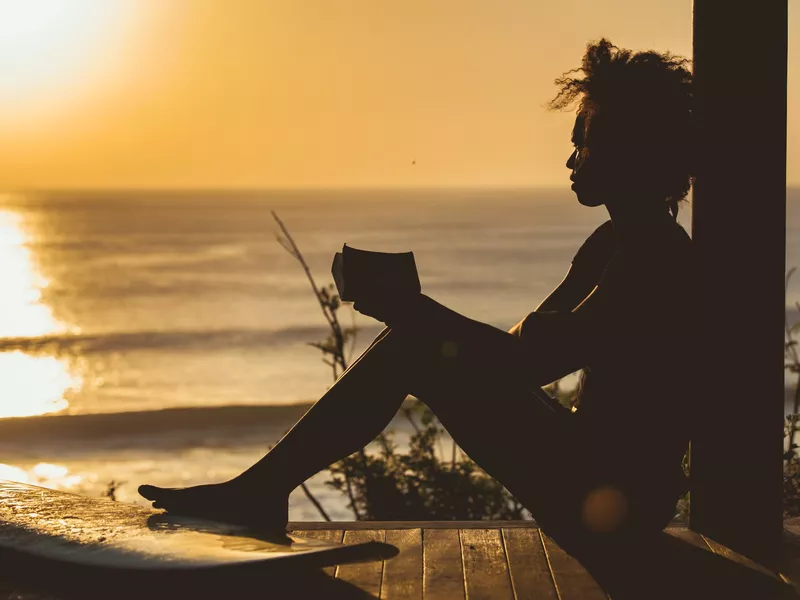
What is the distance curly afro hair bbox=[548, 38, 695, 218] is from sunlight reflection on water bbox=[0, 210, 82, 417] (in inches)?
462

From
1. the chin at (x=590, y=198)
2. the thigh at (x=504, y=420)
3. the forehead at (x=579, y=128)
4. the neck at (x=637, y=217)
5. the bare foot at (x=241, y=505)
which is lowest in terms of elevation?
the bare foot at (x=241, y=505)

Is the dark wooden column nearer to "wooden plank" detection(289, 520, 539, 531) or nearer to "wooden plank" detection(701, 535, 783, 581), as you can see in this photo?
"wooden plank" detection(701, 535, 783, 581)

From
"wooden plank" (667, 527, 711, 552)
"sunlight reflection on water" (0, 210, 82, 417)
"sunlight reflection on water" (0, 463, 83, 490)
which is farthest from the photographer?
"sunlight reflection on water" (0, 210, 82, 417)

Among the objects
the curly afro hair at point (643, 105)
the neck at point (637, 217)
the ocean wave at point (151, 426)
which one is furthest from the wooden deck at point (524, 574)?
the ocean wave at point (151, 426)

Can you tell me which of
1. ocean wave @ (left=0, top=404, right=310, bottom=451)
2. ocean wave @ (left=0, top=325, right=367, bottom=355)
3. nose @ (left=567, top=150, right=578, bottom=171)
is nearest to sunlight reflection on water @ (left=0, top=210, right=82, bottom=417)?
ocean wave @ (left=0, top=325, right=367, bottom=355)

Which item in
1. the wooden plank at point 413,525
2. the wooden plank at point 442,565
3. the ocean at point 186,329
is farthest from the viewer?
the ocean at point 186,329

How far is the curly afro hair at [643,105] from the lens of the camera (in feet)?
9.67

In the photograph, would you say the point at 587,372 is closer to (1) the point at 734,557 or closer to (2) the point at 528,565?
(2) the point at 528,565

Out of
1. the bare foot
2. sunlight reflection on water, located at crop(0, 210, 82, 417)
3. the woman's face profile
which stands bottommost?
sunlight reflection on water, located at crop(0, 210, 82, 417)

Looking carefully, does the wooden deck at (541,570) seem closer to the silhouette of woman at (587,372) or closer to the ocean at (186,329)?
the silhouette of woman at (587,372)

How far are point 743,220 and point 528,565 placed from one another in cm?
117

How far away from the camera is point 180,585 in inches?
105

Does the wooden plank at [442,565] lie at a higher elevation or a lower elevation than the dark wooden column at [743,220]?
lower

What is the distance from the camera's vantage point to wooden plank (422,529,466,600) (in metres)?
2.95
